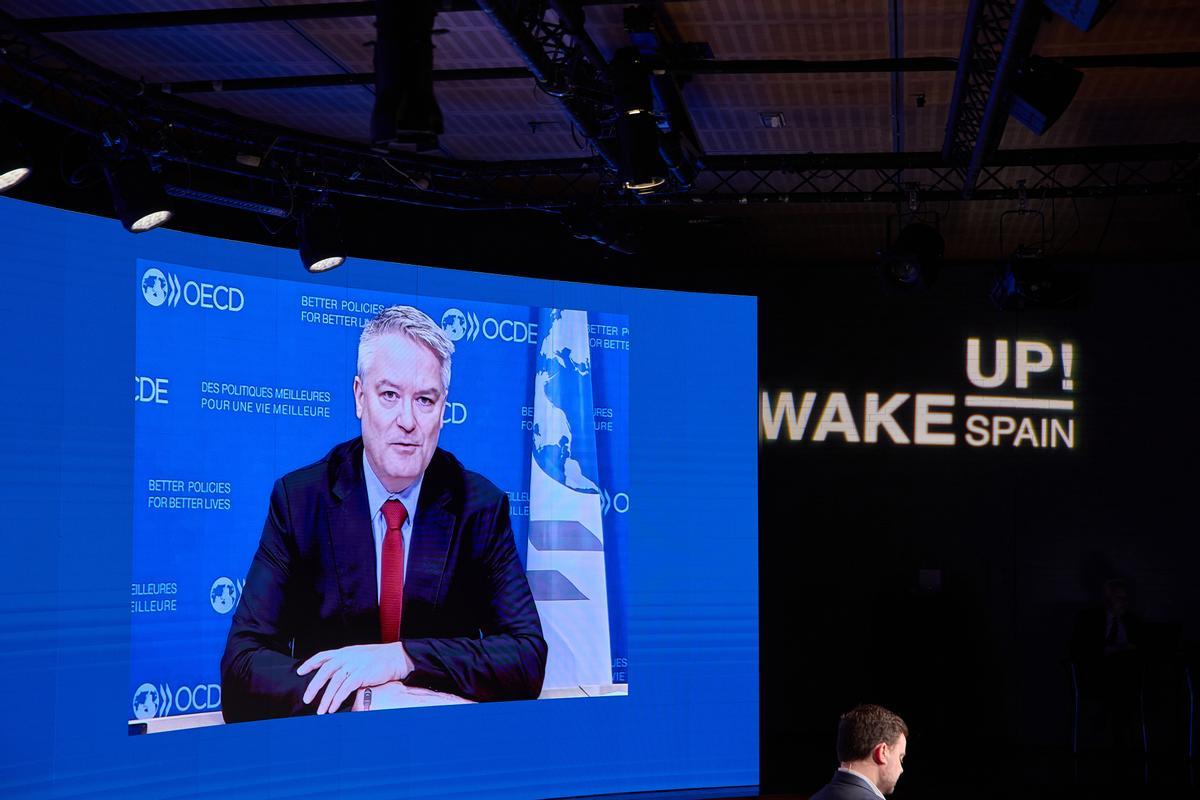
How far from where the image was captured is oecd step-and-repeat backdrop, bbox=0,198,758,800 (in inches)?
238

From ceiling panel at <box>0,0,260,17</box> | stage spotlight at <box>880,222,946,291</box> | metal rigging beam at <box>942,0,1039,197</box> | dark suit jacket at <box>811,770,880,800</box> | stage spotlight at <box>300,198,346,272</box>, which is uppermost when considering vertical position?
ceiling panel at <box>0,0,260,17</box>

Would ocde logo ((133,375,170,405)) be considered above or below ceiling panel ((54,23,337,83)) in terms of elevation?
below

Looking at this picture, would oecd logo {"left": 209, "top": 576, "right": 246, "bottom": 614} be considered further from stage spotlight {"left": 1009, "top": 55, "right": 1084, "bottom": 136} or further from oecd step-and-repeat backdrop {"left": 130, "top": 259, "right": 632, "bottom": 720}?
stage spotlight {"left": 1009, "top": 55, "right": 1084, "bottom": 136}

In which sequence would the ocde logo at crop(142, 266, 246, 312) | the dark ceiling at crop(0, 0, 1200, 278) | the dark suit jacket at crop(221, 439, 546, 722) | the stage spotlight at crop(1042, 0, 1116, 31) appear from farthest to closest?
the dark suit jacket at crop(221, 439, 546, 722) → the ocde logo at crop(142, 266, 246, 312) → the dark ceiling at crop(0, 0, 1200, 278) → the stage spotlight at crop(1042, 0, 1116, 31)

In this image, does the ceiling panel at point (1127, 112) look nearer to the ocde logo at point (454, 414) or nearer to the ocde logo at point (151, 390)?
the ocde logo at point (454, 414)

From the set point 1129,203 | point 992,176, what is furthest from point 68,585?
point 1129,203

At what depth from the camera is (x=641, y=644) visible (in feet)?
26.5

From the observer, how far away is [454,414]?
24.8 ft

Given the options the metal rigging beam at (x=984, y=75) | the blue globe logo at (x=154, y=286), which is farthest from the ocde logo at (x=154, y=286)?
the metal rigging beam at (x=984, y=75)

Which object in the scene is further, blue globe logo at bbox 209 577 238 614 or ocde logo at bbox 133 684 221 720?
blue globe logo at bbox 209 577 238 614

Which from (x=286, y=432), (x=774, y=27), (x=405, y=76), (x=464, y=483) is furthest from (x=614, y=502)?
(x=405, y=76)

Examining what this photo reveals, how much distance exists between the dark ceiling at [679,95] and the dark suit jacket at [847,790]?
3.07m

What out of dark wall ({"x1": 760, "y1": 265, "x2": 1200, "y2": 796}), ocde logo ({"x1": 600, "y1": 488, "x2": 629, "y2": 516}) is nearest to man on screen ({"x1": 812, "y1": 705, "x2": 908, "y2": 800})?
ocde logo ({"x1": 600, "y1": 488, "x2": 629, "y2": 516})

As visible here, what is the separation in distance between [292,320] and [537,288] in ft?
5.42
